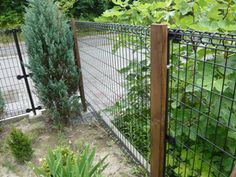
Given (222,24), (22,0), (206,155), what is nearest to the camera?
(222,24)

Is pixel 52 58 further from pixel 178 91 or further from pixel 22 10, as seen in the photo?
pixel 22 10

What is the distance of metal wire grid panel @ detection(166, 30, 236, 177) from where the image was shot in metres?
1.17

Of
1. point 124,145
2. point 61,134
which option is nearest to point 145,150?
point 124,145

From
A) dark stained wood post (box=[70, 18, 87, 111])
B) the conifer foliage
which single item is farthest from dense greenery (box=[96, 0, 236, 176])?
dark stained wood post (box=[70, 18, 87, 111])

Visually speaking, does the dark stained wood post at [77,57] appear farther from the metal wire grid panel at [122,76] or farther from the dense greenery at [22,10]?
the dense greenery at [22,10]

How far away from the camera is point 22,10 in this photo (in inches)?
479

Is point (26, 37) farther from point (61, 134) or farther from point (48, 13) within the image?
point (61, 134)

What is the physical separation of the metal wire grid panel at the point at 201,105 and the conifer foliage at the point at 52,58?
1.83 metres

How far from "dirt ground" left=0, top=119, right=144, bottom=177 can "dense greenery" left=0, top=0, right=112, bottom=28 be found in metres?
8.66

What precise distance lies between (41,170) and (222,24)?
168cm

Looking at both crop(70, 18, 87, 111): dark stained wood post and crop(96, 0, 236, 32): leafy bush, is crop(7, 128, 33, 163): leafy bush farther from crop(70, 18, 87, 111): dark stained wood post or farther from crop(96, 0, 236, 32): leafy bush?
crop(96, 0, 236, 32): leafy bush

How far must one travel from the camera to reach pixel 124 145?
2621 millimetres

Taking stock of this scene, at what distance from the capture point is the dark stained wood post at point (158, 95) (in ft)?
4.56

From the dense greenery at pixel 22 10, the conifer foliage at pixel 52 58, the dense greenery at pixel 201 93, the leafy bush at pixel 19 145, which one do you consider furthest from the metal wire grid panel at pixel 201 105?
the dense greenery at pixel 22 10
